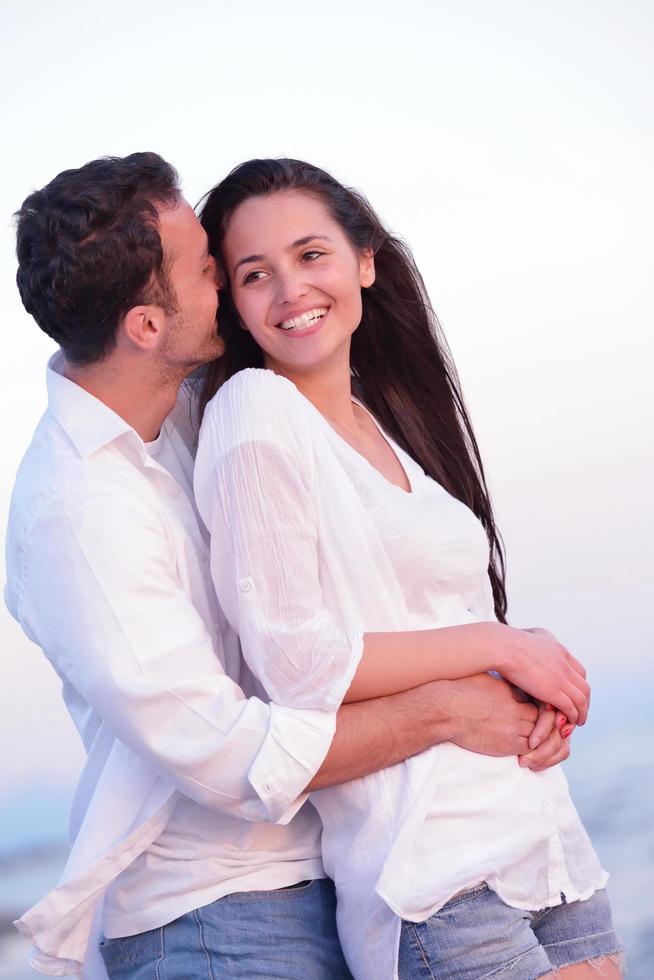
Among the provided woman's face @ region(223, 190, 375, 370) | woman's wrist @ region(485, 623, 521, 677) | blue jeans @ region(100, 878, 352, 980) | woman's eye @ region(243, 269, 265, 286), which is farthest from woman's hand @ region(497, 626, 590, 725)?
woman's eye @ region(243, 269, 265, 286)

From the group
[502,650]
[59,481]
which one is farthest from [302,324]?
[502,650]

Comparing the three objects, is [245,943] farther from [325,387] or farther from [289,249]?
[289,249]

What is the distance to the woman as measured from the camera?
6.54 feet

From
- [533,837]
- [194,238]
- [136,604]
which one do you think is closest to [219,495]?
[136,604]

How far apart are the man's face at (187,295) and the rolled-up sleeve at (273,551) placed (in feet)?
0.84

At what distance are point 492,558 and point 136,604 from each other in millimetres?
1062

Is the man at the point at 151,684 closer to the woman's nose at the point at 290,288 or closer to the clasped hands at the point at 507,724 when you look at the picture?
the clasped hands at the point at 507,724

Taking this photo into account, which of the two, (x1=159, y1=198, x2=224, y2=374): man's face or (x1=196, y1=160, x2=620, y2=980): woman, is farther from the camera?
(x1=159, y1=198, x2=224, y2=374): man's face

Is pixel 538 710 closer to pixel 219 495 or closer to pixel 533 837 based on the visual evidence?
pixel 533 837

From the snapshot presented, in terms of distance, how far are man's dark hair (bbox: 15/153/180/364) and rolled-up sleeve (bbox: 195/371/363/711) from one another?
33cm

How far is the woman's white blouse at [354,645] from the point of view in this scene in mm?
1998

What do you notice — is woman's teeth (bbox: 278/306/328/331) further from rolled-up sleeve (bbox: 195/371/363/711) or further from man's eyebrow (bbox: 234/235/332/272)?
rolled-up sleeve (bbox: 195/371/363/711)

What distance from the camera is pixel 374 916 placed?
199 cm

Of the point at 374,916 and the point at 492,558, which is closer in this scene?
the point at 374,916
